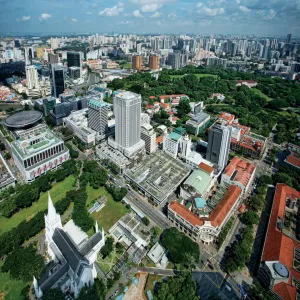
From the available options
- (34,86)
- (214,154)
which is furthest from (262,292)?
(34,86)

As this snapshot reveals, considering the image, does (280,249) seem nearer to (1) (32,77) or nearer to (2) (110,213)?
(2) (110,213)

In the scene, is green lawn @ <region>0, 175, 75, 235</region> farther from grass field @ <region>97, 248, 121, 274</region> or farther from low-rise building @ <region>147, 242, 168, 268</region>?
low-rise building @ <region>147, 242, 168, 268</region>

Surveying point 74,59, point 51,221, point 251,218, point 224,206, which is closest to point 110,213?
point 51,221

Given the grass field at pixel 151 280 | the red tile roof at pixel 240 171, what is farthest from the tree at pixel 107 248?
the red tile roof at pixel 240 171

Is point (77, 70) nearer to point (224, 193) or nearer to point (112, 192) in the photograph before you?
→ point (112, 192)

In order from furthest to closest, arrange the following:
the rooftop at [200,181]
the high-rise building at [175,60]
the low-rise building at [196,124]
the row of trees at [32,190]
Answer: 1. the high-rise building at [175,60]
2. the low-rise building at [196,124]
3. the rooftop at [200,181]
4. the row of trees at [32,190]

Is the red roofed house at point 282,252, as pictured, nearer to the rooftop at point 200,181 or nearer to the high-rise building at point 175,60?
the rooftop at point 200,181
